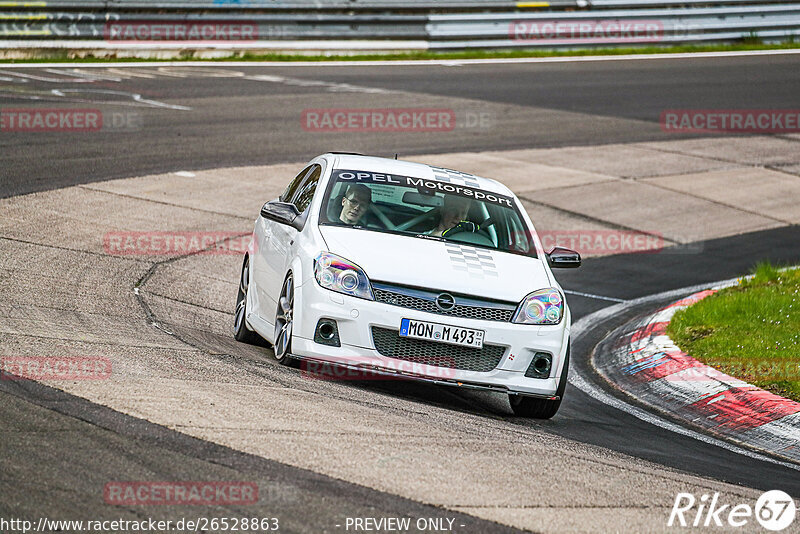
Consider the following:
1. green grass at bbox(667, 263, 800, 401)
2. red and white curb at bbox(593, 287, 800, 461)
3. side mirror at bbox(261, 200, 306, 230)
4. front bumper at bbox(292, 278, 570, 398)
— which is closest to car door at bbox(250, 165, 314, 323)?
side mirror at bbox(261, 200, 306, 230)

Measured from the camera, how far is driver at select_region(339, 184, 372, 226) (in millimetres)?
8492

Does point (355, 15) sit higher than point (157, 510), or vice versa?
point (355, 15)

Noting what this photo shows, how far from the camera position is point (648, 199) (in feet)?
55.3

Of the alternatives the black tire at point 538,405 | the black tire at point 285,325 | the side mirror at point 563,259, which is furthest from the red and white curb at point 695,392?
the black tire at point 285,325

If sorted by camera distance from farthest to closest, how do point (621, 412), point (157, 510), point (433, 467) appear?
point (621, 412) → point (433, 467) → point (157, 510)

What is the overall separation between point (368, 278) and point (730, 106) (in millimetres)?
18285

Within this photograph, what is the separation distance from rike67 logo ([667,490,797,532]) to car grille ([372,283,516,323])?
216cm

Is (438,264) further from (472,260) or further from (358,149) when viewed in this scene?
(358,149)

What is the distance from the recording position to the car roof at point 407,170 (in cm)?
920

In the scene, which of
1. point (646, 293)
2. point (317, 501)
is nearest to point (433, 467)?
point (317, 501)

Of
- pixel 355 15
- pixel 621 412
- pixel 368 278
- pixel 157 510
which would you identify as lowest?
pixel 621 412

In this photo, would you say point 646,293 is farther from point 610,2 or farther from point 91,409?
point 610,2

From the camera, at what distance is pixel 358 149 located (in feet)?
60.1

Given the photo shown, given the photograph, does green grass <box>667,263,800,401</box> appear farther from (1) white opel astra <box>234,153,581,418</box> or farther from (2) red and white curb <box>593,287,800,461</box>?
(1) white opel astra <box>234,153,581,418</box>
